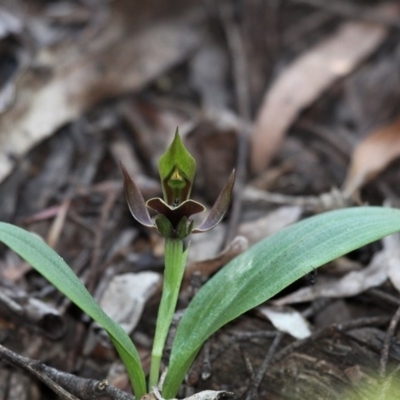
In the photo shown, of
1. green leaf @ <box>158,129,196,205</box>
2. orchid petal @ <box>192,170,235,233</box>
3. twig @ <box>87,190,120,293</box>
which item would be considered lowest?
orchid petal @ <box>192,170,235,233</box>

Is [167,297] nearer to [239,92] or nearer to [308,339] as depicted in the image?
[308,339]

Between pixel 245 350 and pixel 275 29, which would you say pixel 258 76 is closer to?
pixel 275 29

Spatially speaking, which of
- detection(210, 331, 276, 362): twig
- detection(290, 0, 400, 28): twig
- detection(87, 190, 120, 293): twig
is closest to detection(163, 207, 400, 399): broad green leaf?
detection(210, 331, 276, 362): twig

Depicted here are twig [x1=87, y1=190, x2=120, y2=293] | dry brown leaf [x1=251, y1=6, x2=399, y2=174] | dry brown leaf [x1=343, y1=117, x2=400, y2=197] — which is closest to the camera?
twig [x1=87, y1=190, x2=120, y2=293]

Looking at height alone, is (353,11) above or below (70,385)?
above

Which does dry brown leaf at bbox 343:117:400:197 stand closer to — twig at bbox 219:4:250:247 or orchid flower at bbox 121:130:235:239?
twig at bbox 219:4:250:247

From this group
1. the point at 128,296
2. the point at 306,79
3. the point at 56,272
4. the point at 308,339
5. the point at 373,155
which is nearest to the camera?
the point at 56,272

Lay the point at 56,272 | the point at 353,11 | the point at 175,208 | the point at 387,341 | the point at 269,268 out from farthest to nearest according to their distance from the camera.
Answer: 1. the point at 353,11
2. the point at 387,341
3. the point at 269,268
4. the point at 175,208
5. the point at 56,272

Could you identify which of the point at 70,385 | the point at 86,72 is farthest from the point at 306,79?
the point at 70,385

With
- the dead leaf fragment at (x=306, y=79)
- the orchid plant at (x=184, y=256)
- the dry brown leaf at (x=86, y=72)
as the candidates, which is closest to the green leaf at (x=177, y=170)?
the orchid plant at (x=184, y=256)
